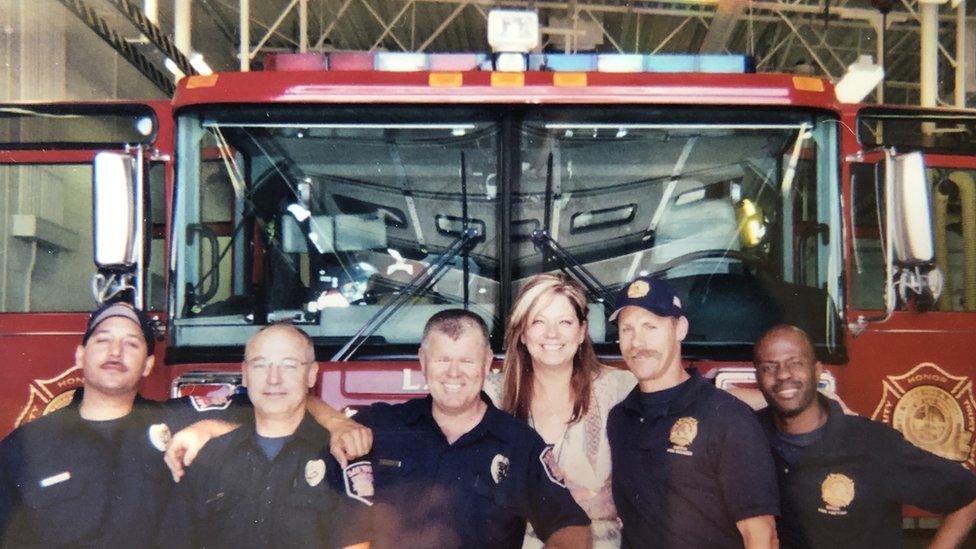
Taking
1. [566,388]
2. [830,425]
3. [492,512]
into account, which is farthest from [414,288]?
[830,425]

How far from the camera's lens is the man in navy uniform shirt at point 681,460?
2557 mm

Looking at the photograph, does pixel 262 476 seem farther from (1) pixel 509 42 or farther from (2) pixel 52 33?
(2) pixel 52 33

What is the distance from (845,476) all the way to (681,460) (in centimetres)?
56

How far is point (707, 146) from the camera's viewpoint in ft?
10.5

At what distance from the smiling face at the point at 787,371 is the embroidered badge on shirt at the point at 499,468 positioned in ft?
2.93

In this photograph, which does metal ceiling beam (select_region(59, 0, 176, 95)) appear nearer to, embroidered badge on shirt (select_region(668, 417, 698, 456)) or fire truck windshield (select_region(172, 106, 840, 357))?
fire truck windshield (select_region(172, 106, 840, 357))

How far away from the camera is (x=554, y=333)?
9.25 ft

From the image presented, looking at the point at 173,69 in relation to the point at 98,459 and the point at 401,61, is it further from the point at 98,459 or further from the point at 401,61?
the point at 98,459

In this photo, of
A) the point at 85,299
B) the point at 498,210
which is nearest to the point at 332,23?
the point at 85,299

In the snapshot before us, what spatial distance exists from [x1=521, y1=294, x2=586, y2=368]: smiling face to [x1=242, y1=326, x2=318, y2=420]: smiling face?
684mm

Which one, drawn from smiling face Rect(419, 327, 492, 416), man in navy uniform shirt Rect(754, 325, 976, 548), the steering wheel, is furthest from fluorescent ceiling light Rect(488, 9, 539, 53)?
man in navy uniform shirt Rect(754, 325, 976, 548)

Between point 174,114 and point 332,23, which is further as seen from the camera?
point 332,23

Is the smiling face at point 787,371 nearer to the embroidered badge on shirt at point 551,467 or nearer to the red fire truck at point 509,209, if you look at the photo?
the red fire truck at point 509,209

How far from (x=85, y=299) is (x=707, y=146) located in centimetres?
349
